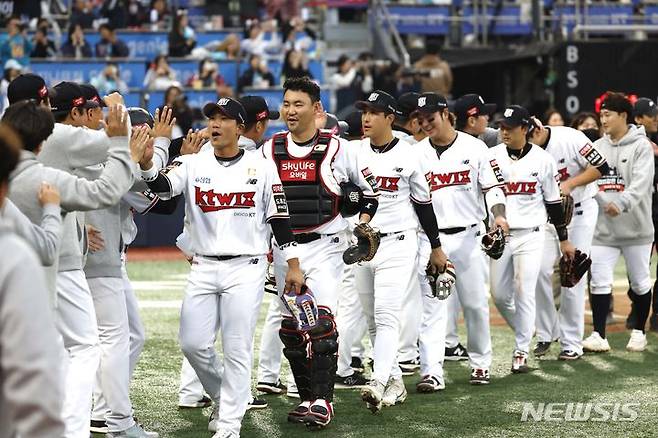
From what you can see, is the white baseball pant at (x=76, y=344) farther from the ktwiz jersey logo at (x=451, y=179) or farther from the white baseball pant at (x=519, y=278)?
the white baseball pant at (x=519, y=278)

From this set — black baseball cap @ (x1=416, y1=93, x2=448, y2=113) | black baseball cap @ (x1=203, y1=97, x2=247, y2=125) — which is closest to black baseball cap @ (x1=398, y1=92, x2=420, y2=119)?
black baseball cap @ (x1=416, y1=93, x2=448, y2=113)

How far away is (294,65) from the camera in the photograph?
21.8 meters

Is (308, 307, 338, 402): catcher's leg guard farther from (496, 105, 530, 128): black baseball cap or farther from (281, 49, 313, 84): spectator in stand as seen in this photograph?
(281, 49, 313, 84): spectator in stand

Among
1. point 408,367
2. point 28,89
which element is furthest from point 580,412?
point 28,89

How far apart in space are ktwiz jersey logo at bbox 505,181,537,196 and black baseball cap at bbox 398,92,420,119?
3.50 ft

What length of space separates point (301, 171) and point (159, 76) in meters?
14.0

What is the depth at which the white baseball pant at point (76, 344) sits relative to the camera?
242 inches

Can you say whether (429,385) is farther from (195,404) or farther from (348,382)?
(195,404)

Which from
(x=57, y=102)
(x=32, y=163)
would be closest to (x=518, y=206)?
(x=57, y=102)

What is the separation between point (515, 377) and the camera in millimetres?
9406

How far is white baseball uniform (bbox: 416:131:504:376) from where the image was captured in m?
9.10

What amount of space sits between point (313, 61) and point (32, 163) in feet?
57.8

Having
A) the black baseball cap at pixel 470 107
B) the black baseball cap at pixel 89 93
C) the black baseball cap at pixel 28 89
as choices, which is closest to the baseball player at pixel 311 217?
the black baseball cap at pixel 89 93

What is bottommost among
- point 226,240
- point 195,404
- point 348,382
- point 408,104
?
point 348,382
